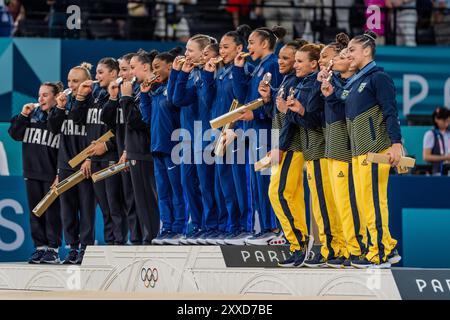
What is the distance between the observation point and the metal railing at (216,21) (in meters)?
17.9

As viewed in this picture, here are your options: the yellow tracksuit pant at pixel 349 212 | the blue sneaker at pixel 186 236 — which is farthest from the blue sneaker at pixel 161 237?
the yellow tracksuit pant at pixel 349 212

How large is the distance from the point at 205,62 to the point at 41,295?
279 centimetres

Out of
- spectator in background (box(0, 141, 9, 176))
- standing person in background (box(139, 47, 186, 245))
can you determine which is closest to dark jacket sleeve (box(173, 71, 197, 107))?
standing person in background (box(139, 47, 186, 245))

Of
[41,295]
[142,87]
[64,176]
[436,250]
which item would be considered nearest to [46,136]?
[64,176]

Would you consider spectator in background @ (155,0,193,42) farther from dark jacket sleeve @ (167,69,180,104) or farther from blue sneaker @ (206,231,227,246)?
blue sneaker @ (206,231,227,246)

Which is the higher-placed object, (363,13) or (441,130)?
(363,13)

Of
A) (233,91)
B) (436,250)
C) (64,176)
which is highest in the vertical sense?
(233,91)

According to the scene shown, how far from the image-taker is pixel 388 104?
1067cm

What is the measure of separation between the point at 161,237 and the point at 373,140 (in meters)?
3.27

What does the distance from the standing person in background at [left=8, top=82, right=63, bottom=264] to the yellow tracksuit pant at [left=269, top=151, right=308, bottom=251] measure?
3913 millimetres

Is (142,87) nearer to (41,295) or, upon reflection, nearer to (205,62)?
(205,62)

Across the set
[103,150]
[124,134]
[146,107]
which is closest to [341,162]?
[146,107]

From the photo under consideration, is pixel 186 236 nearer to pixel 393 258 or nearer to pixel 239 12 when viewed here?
pixel 393 258

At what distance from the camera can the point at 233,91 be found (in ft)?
41.4
